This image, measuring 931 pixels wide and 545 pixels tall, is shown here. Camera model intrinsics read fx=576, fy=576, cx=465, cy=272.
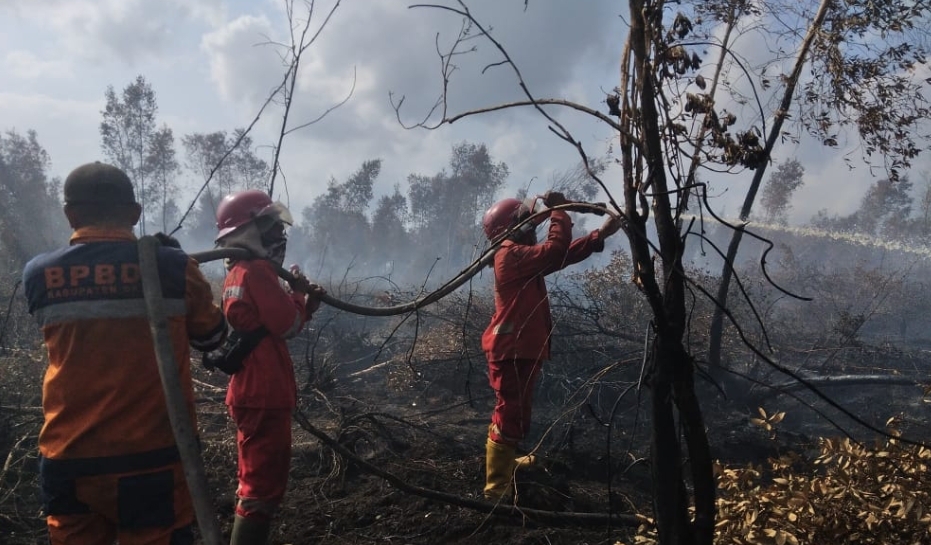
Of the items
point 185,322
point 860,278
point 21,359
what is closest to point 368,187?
point 860,278

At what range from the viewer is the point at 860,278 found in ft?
63.8

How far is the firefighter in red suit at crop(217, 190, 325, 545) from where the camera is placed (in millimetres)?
3045

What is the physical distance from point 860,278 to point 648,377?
2171cm

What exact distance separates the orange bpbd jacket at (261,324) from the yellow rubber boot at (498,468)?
1.46 metres

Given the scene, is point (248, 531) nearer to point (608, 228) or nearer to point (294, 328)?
point (294, 328)

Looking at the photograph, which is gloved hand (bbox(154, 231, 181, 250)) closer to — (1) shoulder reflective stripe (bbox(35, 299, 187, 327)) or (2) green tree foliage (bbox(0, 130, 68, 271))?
(1) shoulder reflective stripe (bbox(35, 299, 187, 327))

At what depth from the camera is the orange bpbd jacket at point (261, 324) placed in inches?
121

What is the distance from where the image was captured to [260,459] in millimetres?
3066

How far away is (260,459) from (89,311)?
1.24 meters

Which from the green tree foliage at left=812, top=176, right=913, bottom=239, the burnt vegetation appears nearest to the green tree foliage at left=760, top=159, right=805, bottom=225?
the green tree foliage at left=812, top=176, right=913, bottom=239

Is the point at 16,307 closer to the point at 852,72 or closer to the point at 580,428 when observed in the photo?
the point at 580,428

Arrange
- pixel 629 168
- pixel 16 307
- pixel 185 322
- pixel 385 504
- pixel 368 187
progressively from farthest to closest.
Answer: pixel 368 187, pixel 16 307, pixel 385 504, pixel 185 322, pixel 629 168

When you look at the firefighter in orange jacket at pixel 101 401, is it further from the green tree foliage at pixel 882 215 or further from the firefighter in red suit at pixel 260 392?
the green tree foliage at pixel 882 215

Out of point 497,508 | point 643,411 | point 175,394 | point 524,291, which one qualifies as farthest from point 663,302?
point 643,411
